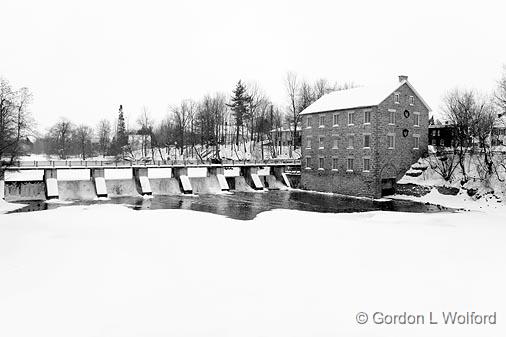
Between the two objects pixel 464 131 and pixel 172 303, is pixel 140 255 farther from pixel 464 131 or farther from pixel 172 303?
pixel 464 131

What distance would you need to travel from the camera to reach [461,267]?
17.8 m

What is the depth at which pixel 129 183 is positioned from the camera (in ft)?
172

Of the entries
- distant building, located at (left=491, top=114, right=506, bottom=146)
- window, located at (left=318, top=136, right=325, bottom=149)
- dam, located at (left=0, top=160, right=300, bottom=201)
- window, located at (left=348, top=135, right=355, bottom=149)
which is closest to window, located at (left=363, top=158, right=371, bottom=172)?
window, located at (left=348, top=135, right=355, bottom=149)

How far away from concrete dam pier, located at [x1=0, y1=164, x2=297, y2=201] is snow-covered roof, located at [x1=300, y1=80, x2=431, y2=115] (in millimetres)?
11354

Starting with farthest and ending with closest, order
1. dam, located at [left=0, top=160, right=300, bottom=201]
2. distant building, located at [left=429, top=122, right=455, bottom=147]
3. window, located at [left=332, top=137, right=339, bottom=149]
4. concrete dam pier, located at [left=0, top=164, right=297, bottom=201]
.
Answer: distant building, located at [left=429, top=122, right=455, bottom=147] < window, located at [left=332, top=137, right=339, bottom=149] < dam, located at [left=0, top=160, right=300, bottom=201] < concrete dam pier, located at [left=0, top=164, right=297, bottom=201]

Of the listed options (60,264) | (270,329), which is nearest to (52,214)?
(60,264)

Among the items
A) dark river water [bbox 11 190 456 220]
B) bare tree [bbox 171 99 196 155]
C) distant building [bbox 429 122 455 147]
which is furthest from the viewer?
bare tree [bbox 171 99 196 155]

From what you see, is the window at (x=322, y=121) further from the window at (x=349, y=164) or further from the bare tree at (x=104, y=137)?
the bare tree at (x=104, y=137)

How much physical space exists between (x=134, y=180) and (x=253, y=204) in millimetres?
17181

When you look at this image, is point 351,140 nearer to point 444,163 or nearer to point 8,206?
point 444,163

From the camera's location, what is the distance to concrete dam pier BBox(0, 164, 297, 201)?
154 feet

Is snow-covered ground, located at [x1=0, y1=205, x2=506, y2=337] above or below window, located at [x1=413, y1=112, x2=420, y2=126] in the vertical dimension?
below

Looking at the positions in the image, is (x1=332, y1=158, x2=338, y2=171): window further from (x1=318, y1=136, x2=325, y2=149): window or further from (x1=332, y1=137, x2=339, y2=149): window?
(x1=318, y1=136, x2=325, y2=149): window

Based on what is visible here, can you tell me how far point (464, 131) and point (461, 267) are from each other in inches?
1701
